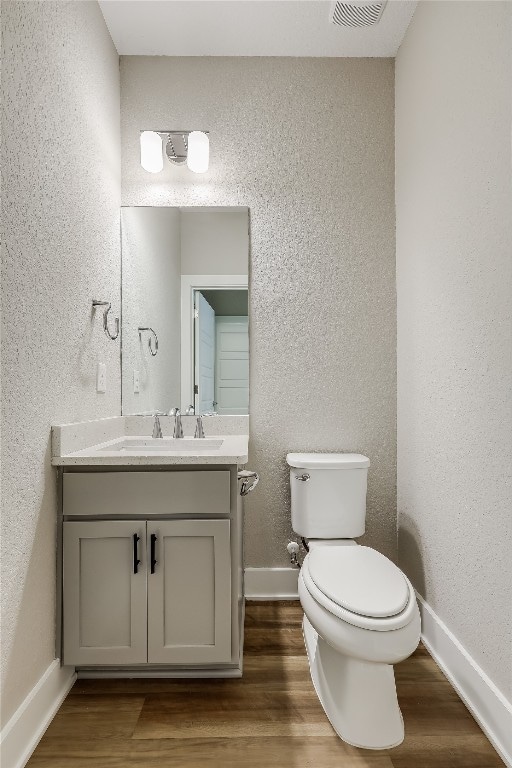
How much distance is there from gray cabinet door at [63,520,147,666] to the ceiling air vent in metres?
2.21

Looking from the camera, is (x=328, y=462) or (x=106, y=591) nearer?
(x=106, y=591)

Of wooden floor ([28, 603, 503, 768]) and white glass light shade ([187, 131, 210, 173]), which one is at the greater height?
white glass light shade ([187, 131, 210, 173])

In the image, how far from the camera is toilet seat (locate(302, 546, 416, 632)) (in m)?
1.36

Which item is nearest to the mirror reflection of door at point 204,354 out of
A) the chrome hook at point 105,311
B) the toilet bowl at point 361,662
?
the chrome hook at point 105,311

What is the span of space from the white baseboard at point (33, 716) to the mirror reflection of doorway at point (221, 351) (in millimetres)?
1202

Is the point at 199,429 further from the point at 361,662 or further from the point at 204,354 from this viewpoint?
the point at 361,662

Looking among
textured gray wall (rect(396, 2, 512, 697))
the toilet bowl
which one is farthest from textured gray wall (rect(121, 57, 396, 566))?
the toilet bowl

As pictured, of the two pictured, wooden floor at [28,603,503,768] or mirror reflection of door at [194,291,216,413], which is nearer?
wooden floor at [28,603,503,768]

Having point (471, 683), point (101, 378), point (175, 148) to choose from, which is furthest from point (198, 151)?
Result: point (471, 683)

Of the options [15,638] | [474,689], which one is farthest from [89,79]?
[474,689]

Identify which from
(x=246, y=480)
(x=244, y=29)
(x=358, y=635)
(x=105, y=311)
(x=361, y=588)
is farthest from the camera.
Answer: (x=244, y=29)

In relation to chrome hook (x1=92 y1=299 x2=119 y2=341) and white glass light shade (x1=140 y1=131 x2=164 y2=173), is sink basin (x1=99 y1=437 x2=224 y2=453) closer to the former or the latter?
chrome hook (x1=92 y1=299 x2=119 y2=341)

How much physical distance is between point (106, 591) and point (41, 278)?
1055 millimetres

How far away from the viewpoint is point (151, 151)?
7.52 feet
